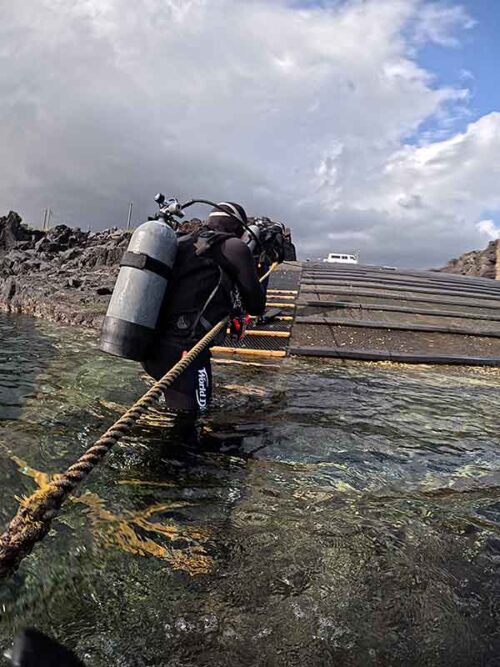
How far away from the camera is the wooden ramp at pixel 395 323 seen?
28.1ft

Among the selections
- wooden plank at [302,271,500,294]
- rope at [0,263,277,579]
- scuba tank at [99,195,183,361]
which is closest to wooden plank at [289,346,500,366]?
scuba tank at [99,195,183,361]

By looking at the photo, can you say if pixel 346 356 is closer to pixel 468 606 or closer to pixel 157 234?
pixel 157 234

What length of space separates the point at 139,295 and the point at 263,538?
2109mm

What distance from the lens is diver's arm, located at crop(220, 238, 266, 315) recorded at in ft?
13.5

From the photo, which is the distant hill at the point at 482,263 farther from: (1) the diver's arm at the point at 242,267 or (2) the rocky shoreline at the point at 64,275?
(1) the diver's arm at the point at 242,267

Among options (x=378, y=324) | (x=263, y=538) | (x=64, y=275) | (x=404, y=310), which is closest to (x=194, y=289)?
(x=263, y=538)

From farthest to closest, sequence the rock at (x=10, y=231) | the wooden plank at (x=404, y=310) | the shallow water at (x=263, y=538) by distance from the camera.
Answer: the rock at (x=10, y=231) → the wooden plank at (x=404, y=310) → the shallow water at (x=263, y=538)

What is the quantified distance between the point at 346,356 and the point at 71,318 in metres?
6.73

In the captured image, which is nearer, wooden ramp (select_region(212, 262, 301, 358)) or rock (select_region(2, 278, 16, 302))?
wooden ramp (select_region(212, 262, 301, 358))

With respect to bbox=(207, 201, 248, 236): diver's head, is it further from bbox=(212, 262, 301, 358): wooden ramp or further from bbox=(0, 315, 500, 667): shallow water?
bbox=(212, 262, 301, 358): wooden ramp

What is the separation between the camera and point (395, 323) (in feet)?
32.4

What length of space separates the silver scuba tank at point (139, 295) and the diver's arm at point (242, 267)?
0.50m

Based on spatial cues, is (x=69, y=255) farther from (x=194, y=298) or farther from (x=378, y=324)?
(x=194, y=298)

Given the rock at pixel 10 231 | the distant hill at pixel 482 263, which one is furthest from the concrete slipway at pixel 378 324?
the rock at pixel 10 231
